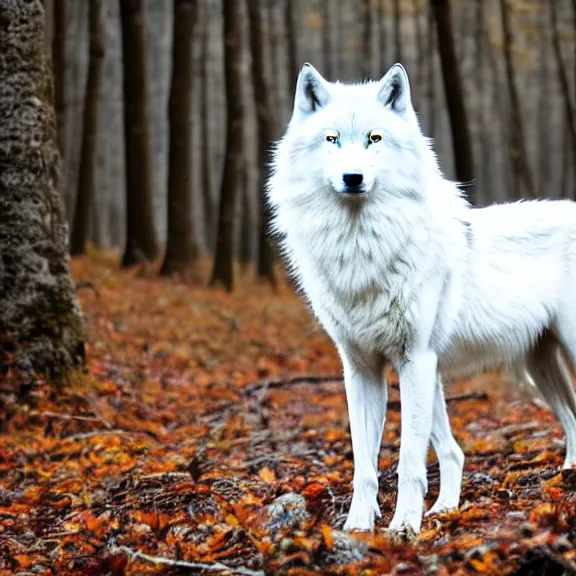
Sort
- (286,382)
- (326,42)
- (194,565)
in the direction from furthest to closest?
(326,42) < (286,382) < (194,565)

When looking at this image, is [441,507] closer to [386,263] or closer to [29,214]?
[386,263]

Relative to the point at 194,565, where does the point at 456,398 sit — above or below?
below

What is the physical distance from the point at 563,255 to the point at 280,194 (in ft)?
6.12

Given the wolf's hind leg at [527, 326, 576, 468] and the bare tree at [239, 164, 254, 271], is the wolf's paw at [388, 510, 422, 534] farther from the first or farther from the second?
the bare tree at [239, 164, 254, 271]

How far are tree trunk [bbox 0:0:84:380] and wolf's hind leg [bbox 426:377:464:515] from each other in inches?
141

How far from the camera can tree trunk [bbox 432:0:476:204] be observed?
11664 mm

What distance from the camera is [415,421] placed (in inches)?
177

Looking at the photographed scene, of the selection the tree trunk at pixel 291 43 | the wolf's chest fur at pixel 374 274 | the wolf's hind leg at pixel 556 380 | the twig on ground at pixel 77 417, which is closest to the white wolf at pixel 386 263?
Answer: the wolf's chest fur at pixel 374 274

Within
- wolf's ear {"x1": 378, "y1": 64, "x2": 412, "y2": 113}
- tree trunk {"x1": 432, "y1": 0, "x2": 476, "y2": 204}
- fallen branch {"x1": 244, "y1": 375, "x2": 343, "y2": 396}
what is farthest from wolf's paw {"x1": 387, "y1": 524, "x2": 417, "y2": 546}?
tree trunk {"x1": 432, "y1": 0, "x2": 476, "y2": 204}

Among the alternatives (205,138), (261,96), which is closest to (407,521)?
(261,96)

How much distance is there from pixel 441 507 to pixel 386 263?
1.48 metres

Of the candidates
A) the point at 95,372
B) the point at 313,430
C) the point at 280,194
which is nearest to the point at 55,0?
the point at 95,372

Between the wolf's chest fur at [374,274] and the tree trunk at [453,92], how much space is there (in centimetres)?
750

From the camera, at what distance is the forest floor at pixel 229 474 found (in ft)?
12.3
